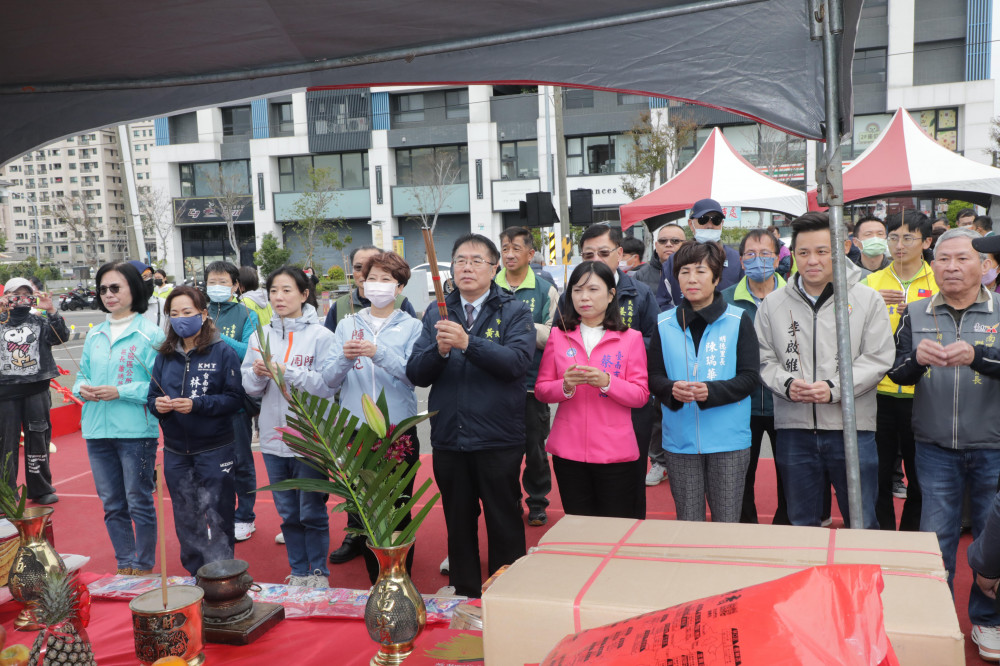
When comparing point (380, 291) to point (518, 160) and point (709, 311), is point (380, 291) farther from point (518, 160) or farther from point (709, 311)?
point (518, 160)

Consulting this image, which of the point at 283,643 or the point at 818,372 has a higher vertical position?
the point at 818,372

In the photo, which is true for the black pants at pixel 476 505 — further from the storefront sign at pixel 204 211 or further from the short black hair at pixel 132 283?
the storefront sign at pixel 204 211

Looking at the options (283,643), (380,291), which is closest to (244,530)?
(380,291)

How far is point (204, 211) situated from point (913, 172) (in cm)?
3270

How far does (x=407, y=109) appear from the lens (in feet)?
102

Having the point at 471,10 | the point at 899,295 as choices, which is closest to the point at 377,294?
the point at 471,10

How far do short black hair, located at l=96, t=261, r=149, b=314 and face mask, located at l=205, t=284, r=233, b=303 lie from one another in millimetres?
1033

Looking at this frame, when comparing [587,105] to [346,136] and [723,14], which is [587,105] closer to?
[346,136]

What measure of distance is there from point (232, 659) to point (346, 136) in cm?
3163

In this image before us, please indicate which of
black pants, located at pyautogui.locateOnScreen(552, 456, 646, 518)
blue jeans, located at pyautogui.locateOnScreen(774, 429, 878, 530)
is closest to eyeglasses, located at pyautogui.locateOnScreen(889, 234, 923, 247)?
blue jeans, located at pyautogui.locateOnScreen(774, 429, 878, 530)

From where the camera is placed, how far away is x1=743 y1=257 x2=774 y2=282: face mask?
13.7 feet

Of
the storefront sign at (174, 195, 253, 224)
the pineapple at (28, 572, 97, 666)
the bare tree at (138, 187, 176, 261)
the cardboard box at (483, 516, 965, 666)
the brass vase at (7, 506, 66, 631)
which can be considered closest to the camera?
the cardboard box at (483, 516, 965, 666)

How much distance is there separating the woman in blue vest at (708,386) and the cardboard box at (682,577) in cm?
158

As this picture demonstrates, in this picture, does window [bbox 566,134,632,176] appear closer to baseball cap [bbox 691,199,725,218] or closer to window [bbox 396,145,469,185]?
window [bbox 396,145,469,185]
